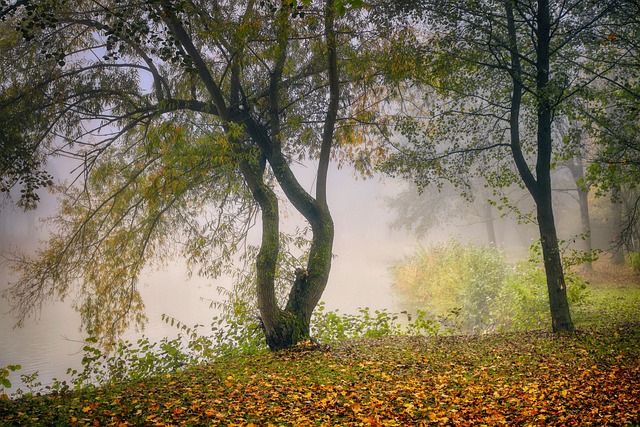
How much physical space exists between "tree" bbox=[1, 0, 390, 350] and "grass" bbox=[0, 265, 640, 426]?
1785 mm

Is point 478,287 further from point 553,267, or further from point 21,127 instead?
point 21,127

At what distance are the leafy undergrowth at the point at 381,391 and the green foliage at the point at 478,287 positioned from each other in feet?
16.8

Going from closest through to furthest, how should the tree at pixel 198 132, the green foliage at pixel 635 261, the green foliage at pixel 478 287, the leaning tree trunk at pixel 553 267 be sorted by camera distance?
the tree at pixel 198 132
the leaning tree trunk at pixel 553 267
the green foliage at pixel 478 287
the green foliage at pixel 635 261

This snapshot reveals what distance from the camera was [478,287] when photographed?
19.8m

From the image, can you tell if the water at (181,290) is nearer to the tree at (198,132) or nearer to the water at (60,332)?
the water at (60,332)

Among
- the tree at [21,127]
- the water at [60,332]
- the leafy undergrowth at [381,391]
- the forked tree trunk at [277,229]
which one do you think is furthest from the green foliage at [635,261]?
the tree at [21,127]

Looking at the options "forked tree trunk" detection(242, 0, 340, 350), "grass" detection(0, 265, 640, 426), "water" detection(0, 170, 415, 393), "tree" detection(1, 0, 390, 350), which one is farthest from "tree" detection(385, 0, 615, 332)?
"water" detection(0, 170, 415, 393)

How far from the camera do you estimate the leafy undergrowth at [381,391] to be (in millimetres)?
4898

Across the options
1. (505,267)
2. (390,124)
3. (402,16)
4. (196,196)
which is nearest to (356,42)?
(402,16)

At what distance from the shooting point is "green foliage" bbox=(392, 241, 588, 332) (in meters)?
13.9

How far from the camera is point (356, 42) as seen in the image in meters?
9.85

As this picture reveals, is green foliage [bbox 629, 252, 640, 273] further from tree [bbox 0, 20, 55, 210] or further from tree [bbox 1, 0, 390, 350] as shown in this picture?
tree [bbox 0, 20, 55, 210]

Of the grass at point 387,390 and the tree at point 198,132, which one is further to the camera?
the tree at point 198,132

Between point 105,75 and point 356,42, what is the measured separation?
16.8ft
